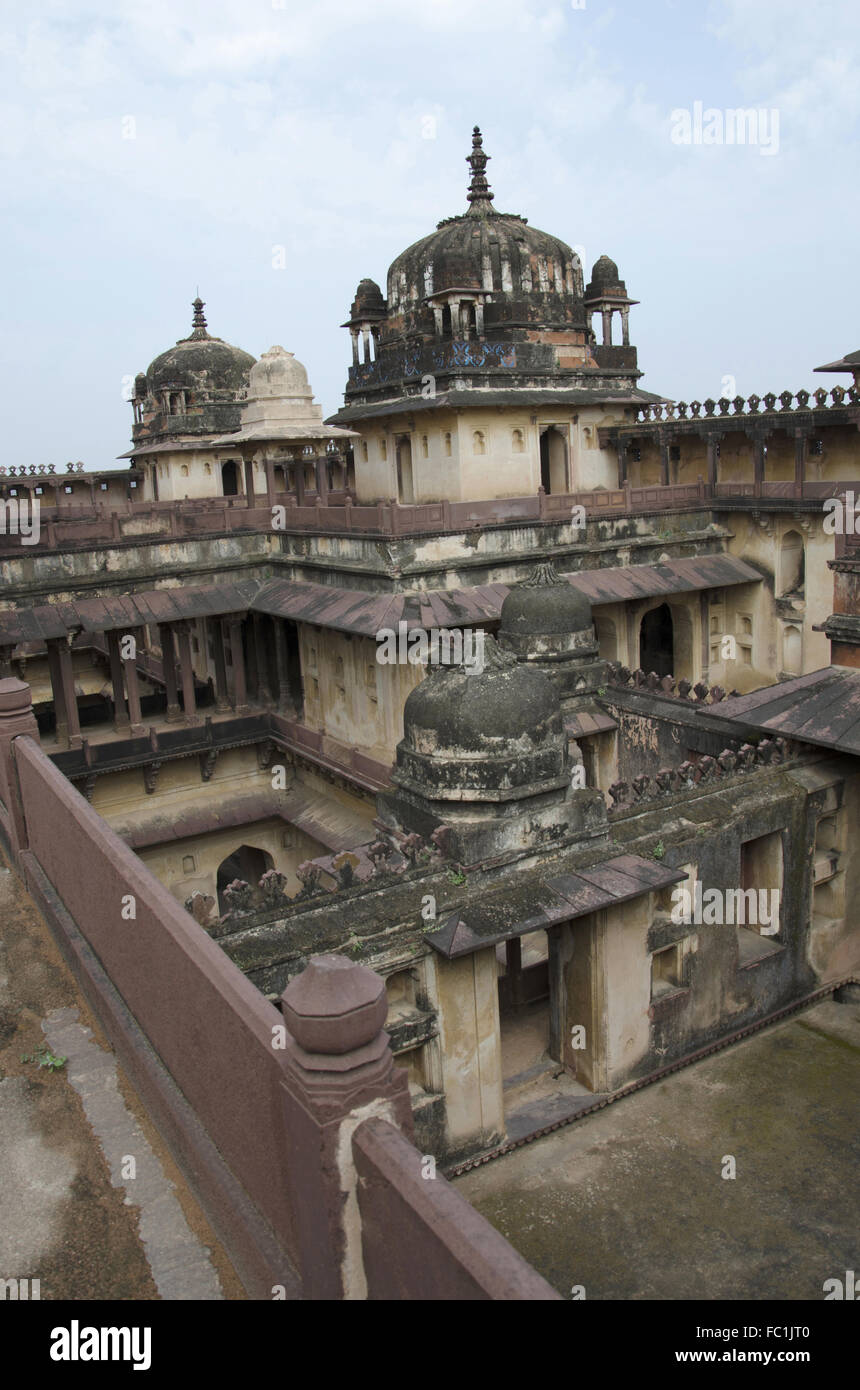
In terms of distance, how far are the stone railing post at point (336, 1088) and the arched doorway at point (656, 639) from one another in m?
29.1

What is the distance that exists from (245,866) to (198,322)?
2819 centimetres

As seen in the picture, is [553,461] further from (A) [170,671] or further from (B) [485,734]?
(B) [485,734]

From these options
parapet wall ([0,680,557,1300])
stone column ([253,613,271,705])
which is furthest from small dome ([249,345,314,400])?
parapet wall ([0,680,557,1300])

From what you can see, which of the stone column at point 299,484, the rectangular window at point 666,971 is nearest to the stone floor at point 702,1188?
the rectangular window at point 666,971

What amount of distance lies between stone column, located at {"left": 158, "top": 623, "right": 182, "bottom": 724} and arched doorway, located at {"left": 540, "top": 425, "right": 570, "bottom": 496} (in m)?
12.0

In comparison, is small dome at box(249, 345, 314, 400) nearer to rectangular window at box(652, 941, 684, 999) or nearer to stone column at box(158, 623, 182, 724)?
stone column at box(158, 623, 182, 724)

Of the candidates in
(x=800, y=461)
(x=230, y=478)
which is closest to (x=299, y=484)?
(x=800, y=461)

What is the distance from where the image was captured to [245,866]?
28219 mm

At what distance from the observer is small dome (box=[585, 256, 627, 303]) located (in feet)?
104

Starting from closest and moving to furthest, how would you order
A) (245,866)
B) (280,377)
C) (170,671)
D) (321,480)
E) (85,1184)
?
(85,1184) → (170,671) → (245,866) → (321,480) → (280,377)

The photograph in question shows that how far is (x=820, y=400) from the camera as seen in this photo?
2605cm
